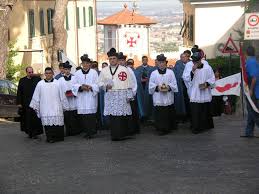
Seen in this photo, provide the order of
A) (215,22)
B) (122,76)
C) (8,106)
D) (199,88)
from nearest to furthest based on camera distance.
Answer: (122,76) → (199,88) → (8,106) → (215,22)

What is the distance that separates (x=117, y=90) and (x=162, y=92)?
44.4 inches

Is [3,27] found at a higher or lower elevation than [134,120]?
higher

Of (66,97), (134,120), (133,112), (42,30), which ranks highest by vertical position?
(42,30)

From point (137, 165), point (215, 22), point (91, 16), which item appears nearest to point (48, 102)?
point (137, 165)

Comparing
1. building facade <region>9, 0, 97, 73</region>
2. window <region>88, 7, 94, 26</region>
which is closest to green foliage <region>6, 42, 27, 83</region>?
building facade <region>9, 0, 97, 73</region>

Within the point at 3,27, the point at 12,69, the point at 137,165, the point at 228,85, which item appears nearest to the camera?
the point at 137,165

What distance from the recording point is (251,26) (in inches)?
672

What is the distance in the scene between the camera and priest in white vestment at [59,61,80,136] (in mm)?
13910

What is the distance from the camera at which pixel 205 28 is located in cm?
3903

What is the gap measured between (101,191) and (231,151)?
Result: 3407 mm

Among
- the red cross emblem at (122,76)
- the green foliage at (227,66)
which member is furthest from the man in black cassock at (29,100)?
the green foliage at (227,66)

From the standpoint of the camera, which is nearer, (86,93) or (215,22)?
(86,93)

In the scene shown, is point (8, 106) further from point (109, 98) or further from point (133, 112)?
point (109, 98)

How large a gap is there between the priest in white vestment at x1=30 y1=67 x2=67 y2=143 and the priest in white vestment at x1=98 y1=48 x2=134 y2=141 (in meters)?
1.06
